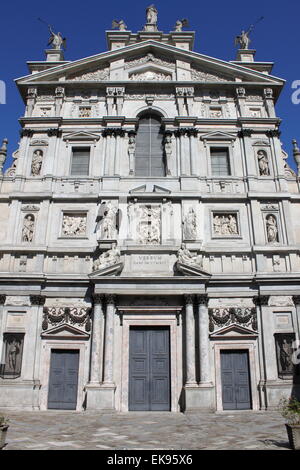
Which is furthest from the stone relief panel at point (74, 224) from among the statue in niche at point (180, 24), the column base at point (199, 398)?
the statue in niche at point (180, 24)

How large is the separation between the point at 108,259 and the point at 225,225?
5237 millimetres

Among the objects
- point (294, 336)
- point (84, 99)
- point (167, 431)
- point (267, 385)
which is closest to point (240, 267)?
point (294, 336)

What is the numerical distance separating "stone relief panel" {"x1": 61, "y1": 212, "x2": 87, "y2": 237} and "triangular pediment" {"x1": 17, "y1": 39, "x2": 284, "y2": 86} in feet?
23.3

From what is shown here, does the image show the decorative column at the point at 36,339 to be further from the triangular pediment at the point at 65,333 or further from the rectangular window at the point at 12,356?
the rectangular window at the point at 12,356

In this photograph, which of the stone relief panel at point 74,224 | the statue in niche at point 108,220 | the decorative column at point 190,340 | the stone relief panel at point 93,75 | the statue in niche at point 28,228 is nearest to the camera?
the decorative column at point 190,340

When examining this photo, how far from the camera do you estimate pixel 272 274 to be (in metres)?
16.7

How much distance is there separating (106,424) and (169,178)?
412 inches

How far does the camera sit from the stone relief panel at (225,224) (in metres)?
17.8

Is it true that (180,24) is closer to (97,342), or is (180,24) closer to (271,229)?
(271,229)

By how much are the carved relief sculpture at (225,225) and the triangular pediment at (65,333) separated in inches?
265

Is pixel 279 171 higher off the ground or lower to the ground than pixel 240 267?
higher

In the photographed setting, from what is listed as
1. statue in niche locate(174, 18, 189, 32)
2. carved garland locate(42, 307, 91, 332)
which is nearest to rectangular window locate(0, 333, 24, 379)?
carved garland locate(42, 307, 91, 332)

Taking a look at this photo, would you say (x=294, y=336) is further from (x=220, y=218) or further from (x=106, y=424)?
(x=106, y=424)

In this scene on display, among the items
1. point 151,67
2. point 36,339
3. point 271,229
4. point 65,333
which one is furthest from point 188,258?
point 151,67
